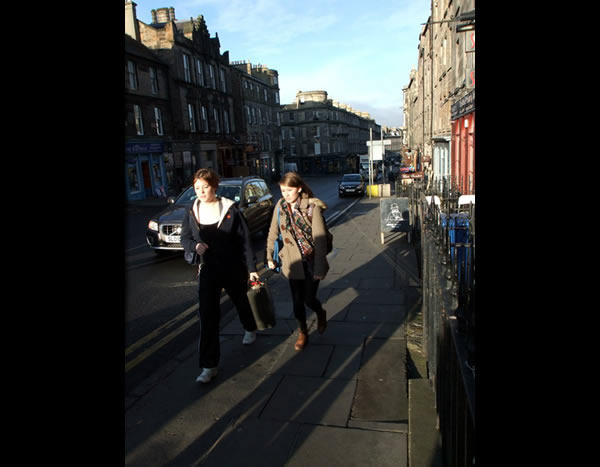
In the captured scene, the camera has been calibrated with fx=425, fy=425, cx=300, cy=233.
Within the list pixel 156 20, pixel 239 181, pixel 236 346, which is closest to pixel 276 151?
pixel 156 20

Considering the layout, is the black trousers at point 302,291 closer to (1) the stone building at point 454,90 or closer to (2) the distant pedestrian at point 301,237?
(2) the distant pedestrian at point 301,237

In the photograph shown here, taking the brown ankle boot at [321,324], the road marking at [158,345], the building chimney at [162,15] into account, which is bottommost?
the road marking at [158,345]

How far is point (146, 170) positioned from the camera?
28578mm

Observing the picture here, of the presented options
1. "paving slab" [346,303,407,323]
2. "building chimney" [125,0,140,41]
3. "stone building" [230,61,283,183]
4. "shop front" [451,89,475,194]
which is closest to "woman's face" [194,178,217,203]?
"paving slab" [346,303,407,323]

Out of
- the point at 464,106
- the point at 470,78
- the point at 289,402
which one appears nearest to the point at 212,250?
the point at 289,402

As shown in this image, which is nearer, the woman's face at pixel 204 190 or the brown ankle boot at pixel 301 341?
the woman's face at pixel 204 190

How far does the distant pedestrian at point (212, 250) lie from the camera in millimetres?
3900

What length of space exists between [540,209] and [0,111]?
3.03ft

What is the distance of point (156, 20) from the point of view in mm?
35250

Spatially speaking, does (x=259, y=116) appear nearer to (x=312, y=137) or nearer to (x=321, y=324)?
(x=312, y=137)

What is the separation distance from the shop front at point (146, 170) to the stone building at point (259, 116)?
49.3 feet

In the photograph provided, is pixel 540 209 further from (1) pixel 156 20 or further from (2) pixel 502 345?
(1) pixel 156 20

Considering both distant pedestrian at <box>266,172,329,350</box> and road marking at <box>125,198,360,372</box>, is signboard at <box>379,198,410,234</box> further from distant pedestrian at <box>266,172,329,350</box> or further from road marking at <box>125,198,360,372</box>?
distant pedestrian at <box>266,172,329,350</box>

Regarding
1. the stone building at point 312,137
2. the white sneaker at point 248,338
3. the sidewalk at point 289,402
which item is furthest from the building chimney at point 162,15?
the stone building at point 312,137
